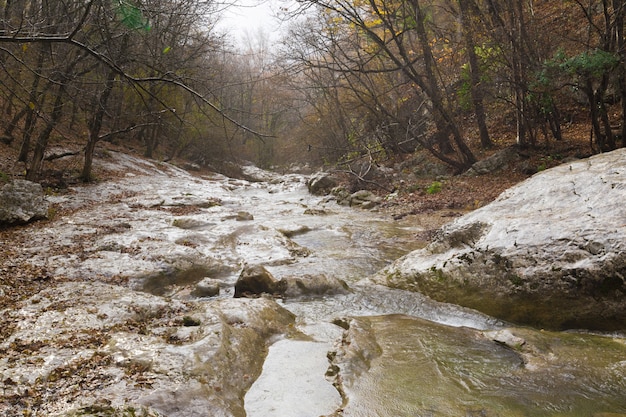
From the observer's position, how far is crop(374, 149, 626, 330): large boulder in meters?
3.19

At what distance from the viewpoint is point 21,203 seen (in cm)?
732

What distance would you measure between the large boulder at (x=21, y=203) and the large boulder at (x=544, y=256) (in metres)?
6.55

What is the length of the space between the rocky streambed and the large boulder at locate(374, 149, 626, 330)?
0.05 metres

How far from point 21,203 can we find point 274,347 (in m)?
6.80

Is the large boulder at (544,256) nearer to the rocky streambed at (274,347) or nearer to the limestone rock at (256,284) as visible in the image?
the rocky streambed at (274,347)

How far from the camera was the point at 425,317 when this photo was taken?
3.90 meters

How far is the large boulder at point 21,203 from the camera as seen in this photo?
6890 millimetres

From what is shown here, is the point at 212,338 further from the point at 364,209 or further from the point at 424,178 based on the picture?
the point at 424,178

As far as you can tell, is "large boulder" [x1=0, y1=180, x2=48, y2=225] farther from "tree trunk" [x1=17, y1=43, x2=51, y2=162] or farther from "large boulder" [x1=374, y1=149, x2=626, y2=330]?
"large boulder" [x1=374, y1=149, x2=626, y2=330]

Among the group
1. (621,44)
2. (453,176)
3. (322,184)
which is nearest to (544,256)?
(621,44)

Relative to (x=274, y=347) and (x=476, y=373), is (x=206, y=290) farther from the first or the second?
(x=476, y=373)

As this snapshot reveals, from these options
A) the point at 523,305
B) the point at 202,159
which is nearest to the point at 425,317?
the point at 523,305

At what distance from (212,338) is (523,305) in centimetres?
277

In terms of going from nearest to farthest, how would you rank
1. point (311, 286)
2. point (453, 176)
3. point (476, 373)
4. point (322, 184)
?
point (476, 373)
point (311, 286)
point (453, 176)
point (322, 184)
